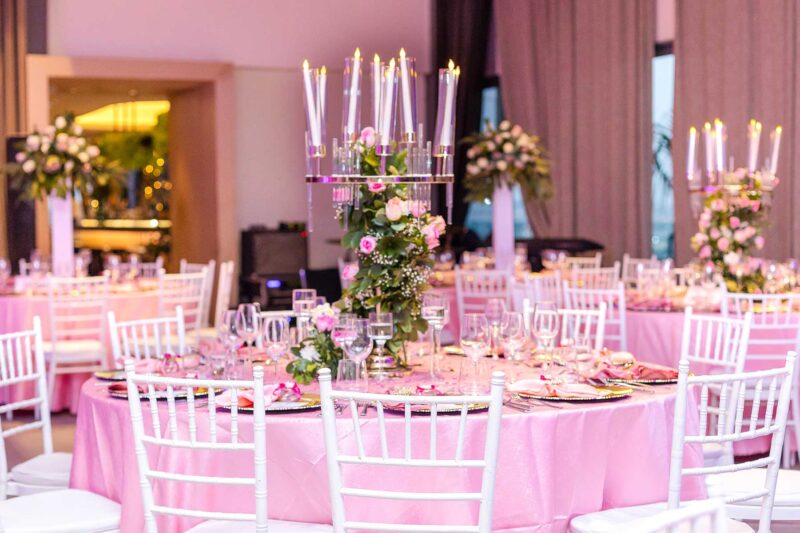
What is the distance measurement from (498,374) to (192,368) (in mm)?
1766

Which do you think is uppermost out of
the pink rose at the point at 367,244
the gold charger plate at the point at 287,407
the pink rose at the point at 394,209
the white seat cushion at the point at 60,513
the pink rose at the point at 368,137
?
the pink rose at the point at 368,137

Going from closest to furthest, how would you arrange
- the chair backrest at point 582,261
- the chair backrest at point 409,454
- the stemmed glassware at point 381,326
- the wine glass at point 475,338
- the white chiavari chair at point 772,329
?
the chair backrest at point 409,454 < the wine glass at point 475,338 < the stemmed glassware at point 381,326 < the white chiavari chair at point 772,329 < the chair backrest at point 582,261

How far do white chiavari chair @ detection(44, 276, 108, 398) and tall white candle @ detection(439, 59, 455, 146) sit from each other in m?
3.86

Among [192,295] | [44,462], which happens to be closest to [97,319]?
[192,295]

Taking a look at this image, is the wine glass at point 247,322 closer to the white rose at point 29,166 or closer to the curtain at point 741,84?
the white rose at point 29,166

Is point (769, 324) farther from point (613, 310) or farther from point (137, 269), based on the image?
point (137, 269)

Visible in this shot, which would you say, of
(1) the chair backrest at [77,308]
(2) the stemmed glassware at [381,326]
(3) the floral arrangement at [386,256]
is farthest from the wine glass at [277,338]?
(1) the chair backrest at [77,308]

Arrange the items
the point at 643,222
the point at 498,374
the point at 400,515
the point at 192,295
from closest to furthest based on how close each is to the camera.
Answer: the point at 498,374 → the point at 400,515 → the point at 192,295 → the point at 643,222

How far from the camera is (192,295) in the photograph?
8.29 m

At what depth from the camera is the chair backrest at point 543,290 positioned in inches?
276

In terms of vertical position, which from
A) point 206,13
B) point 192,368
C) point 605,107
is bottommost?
point 192,368

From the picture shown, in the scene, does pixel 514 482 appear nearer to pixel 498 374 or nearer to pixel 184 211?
pixel 498 374

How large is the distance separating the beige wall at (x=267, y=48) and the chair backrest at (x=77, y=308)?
4.36 meters

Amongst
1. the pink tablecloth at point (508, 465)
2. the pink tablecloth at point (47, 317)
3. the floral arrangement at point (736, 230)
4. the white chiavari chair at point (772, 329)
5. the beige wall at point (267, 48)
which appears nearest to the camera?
the pink tablecloth at point (508, 465)
